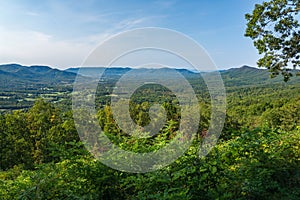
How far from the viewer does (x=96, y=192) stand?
3.09m

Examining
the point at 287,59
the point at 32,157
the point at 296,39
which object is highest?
the point at 296,39

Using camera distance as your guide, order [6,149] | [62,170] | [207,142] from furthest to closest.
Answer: [6,149] → [207,142] → [62,170]

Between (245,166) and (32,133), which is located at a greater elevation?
(245,166)

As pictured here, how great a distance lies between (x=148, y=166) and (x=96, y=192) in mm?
682

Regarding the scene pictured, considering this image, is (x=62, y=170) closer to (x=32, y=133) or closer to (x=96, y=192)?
(x=96, y=192)

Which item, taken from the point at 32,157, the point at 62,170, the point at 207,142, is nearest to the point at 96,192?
the point at 62,170

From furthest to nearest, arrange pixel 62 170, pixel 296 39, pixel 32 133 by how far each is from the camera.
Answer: pixel 32 133 → pixel 296 39 → pixel 62 170

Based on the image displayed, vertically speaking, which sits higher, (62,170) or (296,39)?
(296,39)

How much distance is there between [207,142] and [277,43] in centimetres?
781

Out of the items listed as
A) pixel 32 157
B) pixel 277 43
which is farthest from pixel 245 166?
pixel 32 157

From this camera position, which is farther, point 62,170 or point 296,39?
point 296,39

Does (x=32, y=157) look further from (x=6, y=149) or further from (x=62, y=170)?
(x=62, y=170)

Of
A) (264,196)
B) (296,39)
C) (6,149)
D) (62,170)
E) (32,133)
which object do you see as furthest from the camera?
(32,133)

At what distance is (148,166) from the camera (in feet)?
10.4
